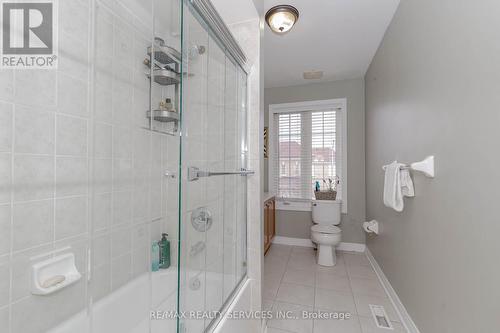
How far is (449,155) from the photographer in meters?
1.20

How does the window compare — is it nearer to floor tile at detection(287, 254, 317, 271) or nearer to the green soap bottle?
floor tile at detection(287, 254, 317, 271)

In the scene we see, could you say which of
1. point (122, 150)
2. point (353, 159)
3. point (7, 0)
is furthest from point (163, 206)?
point (353, 159)

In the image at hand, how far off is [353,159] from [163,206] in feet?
9.01

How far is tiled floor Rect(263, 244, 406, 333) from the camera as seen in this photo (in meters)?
1.76

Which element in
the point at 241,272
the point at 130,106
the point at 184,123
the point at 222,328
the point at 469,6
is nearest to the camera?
the point at 184,123

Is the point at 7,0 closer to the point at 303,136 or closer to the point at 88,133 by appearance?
the point at 88,133

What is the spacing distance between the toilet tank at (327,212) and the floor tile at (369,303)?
3.74 feet

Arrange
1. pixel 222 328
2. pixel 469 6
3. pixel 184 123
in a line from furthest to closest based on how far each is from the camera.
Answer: pixel 222 328 → pixel 469 6 → pixel 184 123

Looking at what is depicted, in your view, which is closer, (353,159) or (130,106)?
(130,106)

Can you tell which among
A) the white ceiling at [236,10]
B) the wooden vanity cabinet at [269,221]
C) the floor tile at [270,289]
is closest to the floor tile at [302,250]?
the wooden vanity cabinet at [269,221]

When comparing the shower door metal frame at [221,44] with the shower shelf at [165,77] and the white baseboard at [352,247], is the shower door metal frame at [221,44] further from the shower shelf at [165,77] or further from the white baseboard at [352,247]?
the white baseboard at [352,247]

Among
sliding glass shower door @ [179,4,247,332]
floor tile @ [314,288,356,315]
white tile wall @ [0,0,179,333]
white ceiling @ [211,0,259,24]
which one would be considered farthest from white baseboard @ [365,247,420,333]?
white ceiling @ [211,0,259,24]

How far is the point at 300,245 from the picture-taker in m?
3.49

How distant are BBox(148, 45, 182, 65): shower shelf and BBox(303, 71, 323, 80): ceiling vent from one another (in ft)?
8.19
